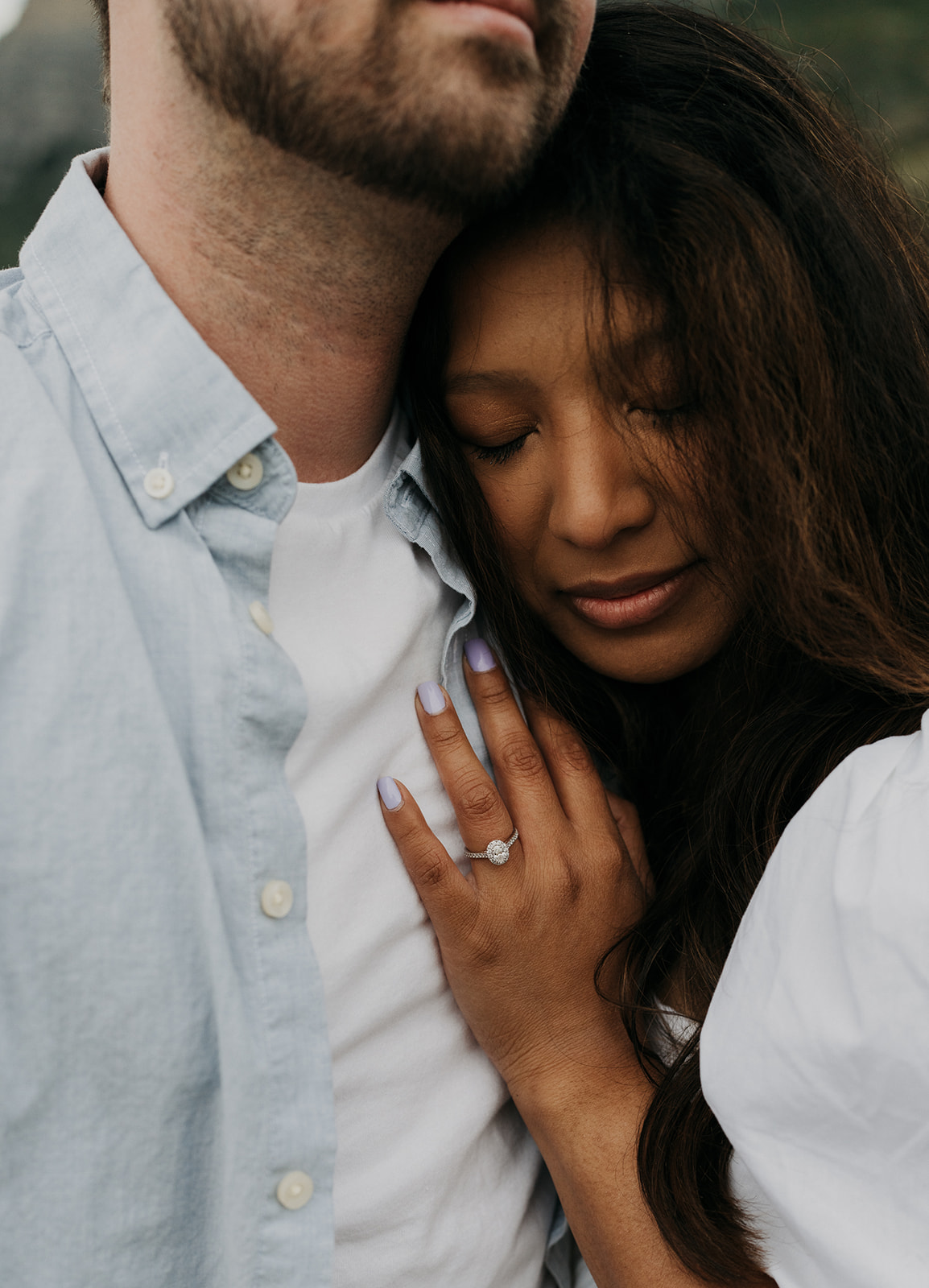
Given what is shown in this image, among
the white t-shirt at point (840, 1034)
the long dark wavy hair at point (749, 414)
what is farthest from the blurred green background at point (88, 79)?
the white t-shirt at point (840, 1034)

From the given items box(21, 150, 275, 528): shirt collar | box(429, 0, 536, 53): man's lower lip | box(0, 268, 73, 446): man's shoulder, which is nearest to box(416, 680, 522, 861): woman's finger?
box(21, 150, 275, 528): shirt collar

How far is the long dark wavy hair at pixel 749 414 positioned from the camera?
946 mm

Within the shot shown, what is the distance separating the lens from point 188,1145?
0.79 metres

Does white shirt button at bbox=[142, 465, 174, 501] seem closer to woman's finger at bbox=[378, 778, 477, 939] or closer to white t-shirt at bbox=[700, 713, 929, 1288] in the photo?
woman's finger at bbox=[378, 778, 477, 939]

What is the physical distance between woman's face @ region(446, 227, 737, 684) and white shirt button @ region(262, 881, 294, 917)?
0.45 m

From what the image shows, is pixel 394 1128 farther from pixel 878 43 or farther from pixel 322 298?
pixel 878 43

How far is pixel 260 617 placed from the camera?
0.86m

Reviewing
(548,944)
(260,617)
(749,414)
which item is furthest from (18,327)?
(548,944)

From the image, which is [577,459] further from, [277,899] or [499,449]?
[277,899]

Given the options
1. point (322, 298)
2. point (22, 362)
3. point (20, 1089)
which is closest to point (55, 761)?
point (20, 1089)

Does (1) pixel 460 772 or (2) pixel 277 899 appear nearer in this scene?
(2) pixel 277 899

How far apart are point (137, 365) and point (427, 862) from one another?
52 centimetres

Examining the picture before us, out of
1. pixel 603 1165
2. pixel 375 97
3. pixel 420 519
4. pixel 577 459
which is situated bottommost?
pixel 603 1165

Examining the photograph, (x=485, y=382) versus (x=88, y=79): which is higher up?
(x=88, y=79)
